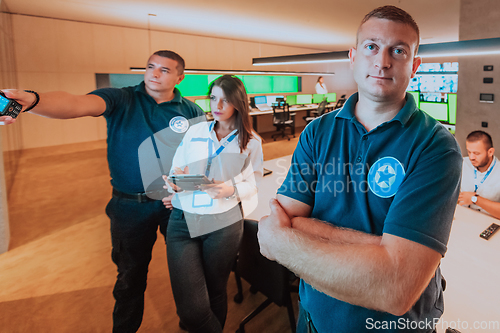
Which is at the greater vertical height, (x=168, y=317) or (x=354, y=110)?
(x=354, y=110)

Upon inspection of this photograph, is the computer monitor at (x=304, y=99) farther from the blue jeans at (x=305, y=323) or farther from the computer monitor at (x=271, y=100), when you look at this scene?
the blue jeans at (x=305, y=323)

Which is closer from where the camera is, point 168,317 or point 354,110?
point 354,110

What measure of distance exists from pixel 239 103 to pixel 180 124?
502 millimetres

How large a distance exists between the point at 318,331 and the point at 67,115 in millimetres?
1457

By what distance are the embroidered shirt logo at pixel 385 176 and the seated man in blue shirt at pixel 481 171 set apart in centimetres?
184

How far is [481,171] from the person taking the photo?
95.3 inches

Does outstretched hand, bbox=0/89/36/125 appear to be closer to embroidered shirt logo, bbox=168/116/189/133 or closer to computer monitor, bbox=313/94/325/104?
embroidered shirt logo, bbox=168/116/189/133

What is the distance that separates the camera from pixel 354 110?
1.05 meters

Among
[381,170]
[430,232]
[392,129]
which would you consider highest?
[392,129]

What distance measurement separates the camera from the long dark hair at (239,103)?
1.75 m

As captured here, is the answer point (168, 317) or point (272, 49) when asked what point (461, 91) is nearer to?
Result: point (168, 317)

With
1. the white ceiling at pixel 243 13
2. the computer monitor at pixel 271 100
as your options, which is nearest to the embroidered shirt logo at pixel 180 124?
the white ceiling at pixel 243 13

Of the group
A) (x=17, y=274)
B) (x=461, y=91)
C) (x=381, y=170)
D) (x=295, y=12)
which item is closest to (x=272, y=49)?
(x=295, y=12)

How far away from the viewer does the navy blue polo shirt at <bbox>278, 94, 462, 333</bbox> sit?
2.63 ft
